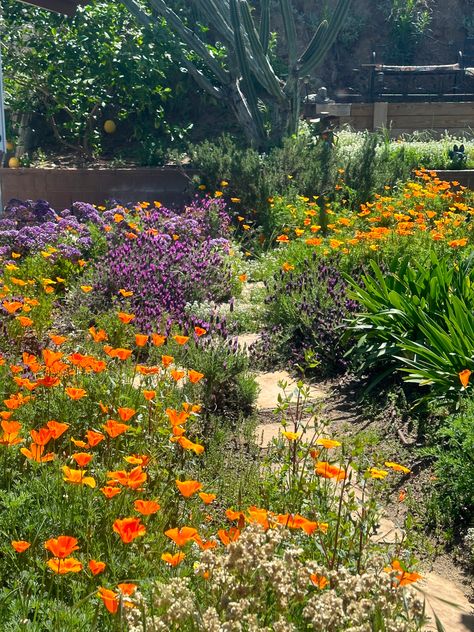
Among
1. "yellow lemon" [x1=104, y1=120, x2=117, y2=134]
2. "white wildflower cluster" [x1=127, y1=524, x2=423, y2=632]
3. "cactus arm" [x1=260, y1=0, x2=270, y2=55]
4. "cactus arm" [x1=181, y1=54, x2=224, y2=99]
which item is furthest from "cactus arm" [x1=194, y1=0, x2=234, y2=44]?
"white wildflower cluster" [x1=127, y1=524, x2=423, y2=632]

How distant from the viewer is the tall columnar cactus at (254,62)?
11.9 metres

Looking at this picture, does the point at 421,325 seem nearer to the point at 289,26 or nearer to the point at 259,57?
the point at 259,57

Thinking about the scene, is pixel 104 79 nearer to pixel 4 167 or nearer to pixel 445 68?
pixel 4 167

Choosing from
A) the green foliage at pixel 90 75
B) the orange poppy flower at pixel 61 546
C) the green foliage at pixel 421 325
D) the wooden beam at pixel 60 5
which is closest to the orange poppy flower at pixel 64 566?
the orange poppy flower at pixel 61 546

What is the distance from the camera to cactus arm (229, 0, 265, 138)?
11.6 meters

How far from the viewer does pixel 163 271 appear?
6430 mm

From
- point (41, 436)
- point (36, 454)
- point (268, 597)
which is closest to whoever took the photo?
point (268, 597)

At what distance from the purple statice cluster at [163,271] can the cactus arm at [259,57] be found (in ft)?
15.5

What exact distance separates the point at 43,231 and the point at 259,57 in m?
5.55

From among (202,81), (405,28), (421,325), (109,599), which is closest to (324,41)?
(202,81)

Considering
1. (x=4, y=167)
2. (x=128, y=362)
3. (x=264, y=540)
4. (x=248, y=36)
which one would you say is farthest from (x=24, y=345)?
(x=248, y=36)

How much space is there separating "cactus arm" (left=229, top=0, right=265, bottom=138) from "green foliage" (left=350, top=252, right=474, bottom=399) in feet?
23.7

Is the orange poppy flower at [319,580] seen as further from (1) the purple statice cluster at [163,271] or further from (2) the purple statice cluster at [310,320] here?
(1) the purple statice cluster at [163,271]

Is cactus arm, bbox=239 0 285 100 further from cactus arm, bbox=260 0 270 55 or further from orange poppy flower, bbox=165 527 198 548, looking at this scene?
orange poppy flower, bbox=165 527 198 548
